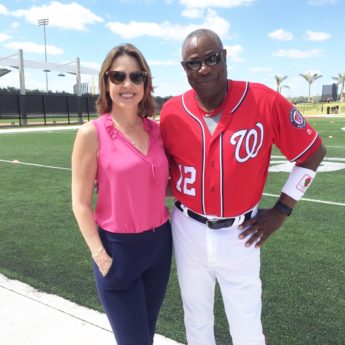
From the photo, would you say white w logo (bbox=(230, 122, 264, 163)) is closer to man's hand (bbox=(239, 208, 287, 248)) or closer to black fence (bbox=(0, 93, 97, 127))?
man's hand (bbox=(239, 208, 287, 248))

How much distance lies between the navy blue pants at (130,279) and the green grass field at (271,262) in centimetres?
88

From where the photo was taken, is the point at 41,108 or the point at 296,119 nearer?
the point at 296,119

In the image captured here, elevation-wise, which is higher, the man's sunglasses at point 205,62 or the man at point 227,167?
the man's sunglasses at point 205,62

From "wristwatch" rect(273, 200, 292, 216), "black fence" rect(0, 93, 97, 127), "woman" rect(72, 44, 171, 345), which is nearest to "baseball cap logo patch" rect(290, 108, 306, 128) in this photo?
"wristwatch" rect(273, 200, 292, 216)

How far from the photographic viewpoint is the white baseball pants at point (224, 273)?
87.4 inches

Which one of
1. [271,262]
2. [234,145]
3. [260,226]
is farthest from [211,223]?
[271,262]

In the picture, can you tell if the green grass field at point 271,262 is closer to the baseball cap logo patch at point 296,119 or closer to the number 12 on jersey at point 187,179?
the number 12 on jersey at point 187,179

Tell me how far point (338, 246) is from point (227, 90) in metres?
3.17

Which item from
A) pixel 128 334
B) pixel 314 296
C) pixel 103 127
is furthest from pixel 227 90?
pixel 314 296

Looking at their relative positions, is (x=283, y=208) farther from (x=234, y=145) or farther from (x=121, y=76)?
(x=121, y=76)

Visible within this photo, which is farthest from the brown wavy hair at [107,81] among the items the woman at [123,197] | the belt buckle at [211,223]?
the belt buckle at [211,223]

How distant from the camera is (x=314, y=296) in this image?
11.8ft

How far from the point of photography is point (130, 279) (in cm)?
219

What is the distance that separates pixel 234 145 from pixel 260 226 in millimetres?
462
